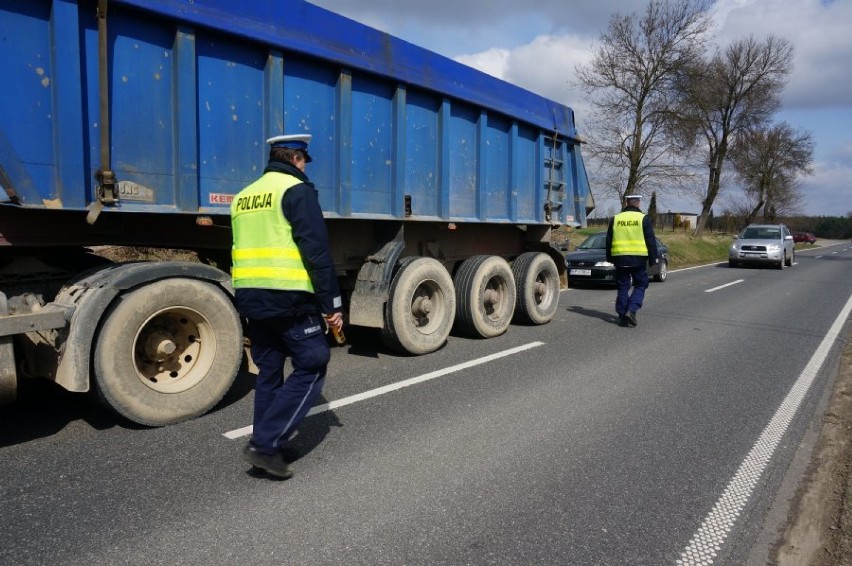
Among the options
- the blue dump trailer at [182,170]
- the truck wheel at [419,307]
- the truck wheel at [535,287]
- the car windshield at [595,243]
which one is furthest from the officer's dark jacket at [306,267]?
the car windshield at [595,243]

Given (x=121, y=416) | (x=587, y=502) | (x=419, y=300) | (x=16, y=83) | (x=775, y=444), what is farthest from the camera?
(x=419, y=300)

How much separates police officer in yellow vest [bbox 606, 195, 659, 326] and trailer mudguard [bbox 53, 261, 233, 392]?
6.63 metres

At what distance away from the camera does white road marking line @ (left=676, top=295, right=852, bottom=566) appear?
2861 mm

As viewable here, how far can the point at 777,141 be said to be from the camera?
49.3m

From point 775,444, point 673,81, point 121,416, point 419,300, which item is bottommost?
point 775,444

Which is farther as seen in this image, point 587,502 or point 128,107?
point 128,107

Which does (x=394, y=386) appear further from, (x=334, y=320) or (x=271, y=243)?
(x=271, y=243)

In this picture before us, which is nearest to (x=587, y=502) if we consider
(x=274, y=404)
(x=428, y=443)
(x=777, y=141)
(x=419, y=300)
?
(x=428, y=443)

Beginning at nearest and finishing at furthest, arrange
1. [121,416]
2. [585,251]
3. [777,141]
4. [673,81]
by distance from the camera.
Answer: [121,416] → [585,251] → [673,81] → [777,141]

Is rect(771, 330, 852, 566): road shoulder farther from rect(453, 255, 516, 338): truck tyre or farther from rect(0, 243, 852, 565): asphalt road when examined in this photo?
rect(453, 255, 516, 338): truck tyre

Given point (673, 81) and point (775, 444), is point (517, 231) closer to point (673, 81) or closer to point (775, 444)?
point (775, 444)

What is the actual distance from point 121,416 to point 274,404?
1289 millimetres

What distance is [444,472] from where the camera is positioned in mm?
3607

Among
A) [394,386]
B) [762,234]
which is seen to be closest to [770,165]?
[762,234]
